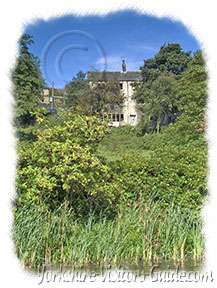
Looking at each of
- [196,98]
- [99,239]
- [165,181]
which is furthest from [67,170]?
[196,98]

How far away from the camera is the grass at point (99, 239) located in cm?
452

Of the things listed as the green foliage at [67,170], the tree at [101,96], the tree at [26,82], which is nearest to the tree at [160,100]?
the tree at [101,96]

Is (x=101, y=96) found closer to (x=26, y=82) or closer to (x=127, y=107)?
(x=127, y=107)

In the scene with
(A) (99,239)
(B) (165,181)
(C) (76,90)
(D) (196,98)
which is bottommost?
(A) (99,239)

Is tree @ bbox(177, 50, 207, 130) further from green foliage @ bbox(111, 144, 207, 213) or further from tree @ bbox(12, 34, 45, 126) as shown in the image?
tree @ bbox(12, 34, 45, 126)

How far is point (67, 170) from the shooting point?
4.80 m

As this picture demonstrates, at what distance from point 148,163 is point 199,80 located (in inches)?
354

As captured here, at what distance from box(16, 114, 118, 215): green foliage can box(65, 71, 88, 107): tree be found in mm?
27464

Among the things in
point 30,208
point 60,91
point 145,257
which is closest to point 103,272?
point 145,257

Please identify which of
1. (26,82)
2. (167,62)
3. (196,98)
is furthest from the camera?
(167,62)

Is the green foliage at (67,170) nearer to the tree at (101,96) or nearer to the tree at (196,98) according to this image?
the tree at (196,98)

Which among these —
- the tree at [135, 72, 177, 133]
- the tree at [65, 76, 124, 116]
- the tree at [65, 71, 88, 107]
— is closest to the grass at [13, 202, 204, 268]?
the tree at [135, 72, 177, 133]

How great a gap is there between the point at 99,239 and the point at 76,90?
109 ft

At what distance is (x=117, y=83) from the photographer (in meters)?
33.8
